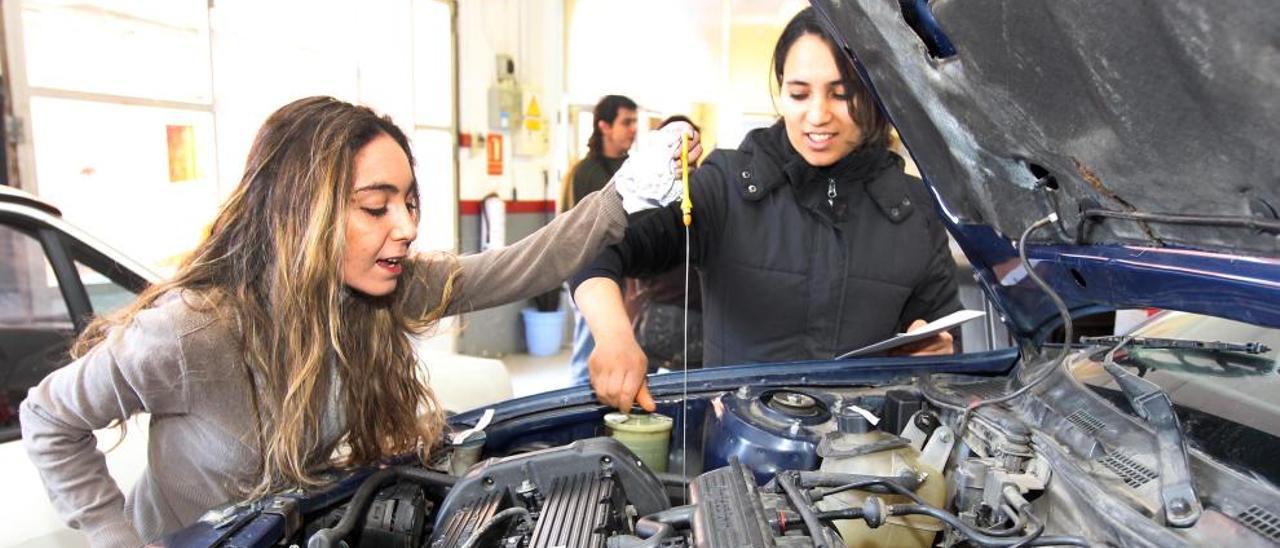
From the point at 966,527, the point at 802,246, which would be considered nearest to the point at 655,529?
the point at 966,527

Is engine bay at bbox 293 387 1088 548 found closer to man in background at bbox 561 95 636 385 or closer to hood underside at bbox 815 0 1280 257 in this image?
hood underside at bbox 815 0 1280 257

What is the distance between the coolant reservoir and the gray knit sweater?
0.96 m

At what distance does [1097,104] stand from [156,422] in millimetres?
1628

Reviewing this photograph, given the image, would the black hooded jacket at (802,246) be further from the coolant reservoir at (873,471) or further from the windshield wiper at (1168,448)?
the windshield wiper at (1168,448)

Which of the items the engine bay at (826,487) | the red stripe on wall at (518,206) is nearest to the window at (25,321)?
the engine bay at (826,487)

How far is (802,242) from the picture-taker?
1.78 metres

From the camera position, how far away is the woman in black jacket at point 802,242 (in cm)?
174

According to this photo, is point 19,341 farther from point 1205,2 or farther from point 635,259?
point 1205,2

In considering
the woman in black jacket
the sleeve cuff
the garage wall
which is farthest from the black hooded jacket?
the garage wall

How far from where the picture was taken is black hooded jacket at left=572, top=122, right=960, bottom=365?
5.84 ft

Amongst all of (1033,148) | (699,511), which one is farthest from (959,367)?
(699,511)

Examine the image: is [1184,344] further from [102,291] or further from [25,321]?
[25,321]

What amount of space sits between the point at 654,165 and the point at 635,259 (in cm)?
27

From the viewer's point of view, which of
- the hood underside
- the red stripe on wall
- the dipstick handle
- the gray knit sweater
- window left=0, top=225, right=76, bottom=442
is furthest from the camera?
the red stripe on wall
